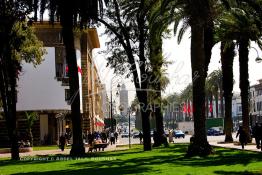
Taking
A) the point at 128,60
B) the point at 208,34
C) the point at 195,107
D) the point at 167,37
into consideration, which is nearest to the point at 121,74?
the point at 128,60

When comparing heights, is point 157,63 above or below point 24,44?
below

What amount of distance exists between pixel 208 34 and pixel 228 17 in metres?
3.45

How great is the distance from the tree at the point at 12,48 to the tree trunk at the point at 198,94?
862cm

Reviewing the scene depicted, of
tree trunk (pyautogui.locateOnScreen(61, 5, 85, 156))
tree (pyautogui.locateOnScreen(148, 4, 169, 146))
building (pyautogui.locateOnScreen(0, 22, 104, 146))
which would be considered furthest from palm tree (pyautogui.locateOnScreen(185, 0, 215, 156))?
building (pyautogui.locateOnScreen(0, 22, 104, 146))

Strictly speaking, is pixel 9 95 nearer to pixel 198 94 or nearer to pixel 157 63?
pixel 198 94

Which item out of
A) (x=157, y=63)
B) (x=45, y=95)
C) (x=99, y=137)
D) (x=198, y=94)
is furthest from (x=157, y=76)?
(x=45, y=95)

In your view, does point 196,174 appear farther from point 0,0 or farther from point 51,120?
point 51,120

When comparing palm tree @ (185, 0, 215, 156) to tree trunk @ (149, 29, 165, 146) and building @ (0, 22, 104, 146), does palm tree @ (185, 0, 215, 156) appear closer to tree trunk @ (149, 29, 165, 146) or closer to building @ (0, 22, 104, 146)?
tree trunk @ (149, 29, 165, 146)

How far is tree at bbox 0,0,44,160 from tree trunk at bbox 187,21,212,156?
862cm

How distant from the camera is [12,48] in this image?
3262cm

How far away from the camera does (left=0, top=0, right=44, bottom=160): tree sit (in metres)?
28.4

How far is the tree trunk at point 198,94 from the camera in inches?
1045

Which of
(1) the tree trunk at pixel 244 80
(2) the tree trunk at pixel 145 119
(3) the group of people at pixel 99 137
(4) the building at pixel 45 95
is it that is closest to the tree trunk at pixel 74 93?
(2) the tree trunk at pixel 145 119

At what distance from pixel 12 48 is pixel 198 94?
38.5ft
